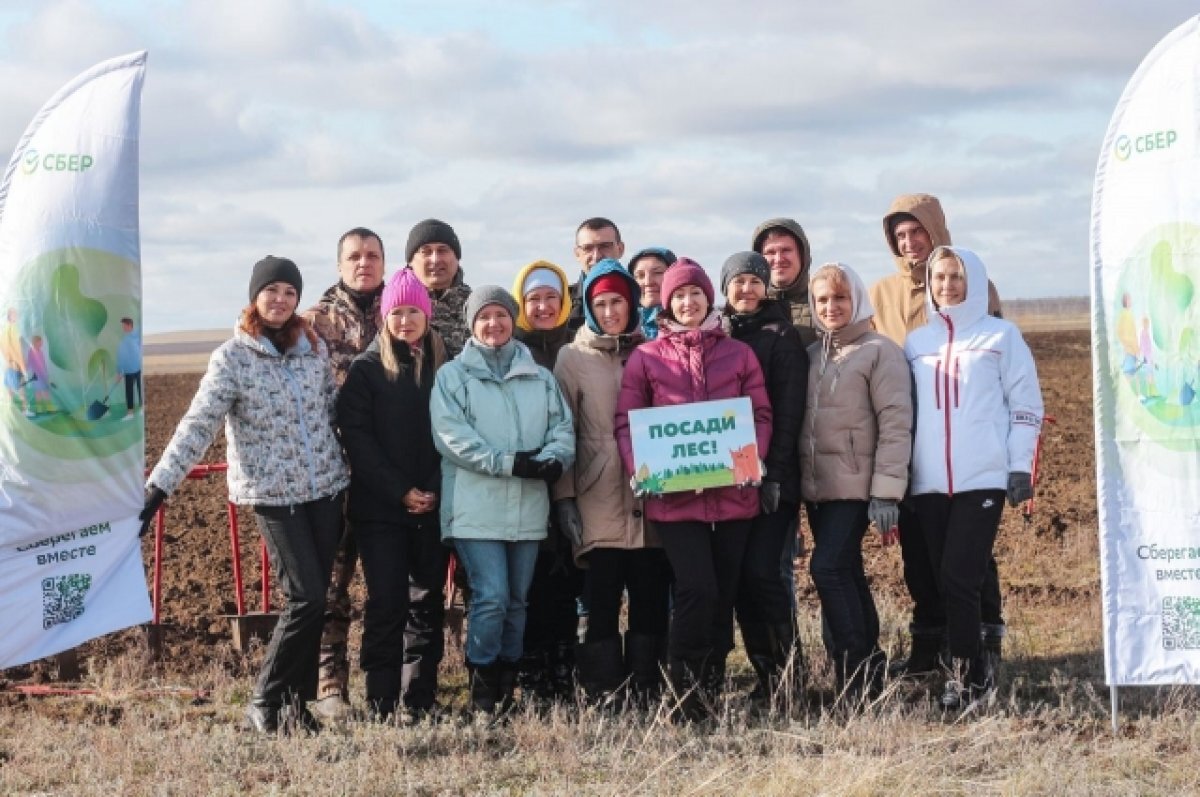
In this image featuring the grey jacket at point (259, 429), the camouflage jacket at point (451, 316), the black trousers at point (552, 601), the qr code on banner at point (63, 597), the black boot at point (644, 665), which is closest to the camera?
the qr code on banner at point (63, 597)

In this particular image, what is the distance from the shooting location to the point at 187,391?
1836 inches

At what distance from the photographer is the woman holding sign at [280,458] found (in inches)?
264

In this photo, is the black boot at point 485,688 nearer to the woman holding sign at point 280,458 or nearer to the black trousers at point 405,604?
the black trousers at point 405,604

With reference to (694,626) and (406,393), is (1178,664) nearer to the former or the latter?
(694,626)

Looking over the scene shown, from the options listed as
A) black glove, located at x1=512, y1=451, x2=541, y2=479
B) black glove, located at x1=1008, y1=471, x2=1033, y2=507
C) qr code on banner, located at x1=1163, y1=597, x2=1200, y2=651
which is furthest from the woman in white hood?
black glove, located at x1=512, y1=451, x2=541, y2=479

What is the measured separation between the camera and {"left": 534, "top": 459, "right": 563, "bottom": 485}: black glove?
264 inches

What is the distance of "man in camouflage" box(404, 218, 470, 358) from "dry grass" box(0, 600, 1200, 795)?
206 cm

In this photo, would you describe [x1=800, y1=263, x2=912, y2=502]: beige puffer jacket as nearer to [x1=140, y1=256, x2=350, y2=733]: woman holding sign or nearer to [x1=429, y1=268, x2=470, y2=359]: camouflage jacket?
[x1=429, y1=268, x2=470, y2=359]: camouflage jacket

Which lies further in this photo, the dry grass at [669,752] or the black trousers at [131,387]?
the black trousers at [131,387]

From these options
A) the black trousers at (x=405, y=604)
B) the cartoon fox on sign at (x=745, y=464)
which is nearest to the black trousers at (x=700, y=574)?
the cartoon fox on sign at (x=745, y=464)

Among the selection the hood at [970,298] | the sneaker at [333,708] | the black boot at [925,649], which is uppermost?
the hood at [970,298]

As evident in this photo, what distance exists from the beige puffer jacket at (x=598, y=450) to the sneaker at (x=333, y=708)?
4.57 feet

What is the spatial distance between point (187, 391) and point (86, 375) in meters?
41.6

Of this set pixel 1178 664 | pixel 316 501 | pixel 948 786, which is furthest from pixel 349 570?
pixel 1178 664
